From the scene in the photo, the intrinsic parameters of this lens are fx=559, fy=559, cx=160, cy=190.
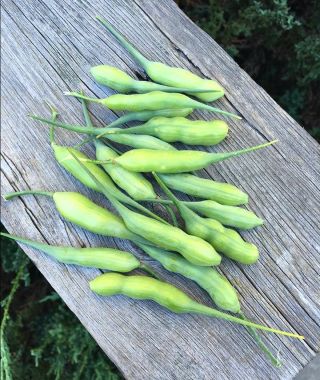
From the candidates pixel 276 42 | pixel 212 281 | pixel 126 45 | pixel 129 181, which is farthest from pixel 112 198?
pixel 276 42

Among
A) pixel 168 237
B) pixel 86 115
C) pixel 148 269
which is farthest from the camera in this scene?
pixel 86 115

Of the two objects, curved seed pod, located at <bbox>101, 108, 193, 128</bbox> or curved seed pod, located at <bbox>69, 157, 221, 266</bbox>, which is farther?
curved seed pod, located at <bbox>101, 108, 193, 128</bbox>

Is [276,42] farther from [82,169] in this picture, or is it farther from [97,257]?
[97,257]

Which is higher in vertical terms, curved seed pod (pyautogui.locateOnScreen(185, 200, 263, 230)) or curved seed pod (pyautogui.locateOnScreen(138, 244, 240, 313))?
curved seed pod (pyautogui.locateOnScreen(185, 200, 263, 230))

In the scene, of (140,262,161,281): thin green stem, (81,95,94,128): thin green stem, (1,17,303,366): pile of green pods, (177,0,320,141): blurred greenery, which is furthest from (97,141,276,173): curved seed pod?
(177,0,320,141): blurred greenery

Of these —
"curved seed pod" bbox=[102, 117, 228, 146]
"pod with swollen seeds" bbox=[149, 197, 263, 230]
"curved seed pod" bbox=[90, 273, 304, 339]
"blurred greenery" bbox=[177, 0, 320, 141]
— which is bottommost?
"curved seed pod" bbox=[90, 273, 304, 339]

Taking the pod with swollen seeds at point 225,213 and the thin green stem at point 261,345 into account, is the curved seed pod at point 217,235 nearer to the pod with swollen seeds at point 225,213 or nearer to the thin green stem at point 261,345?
the pod with swollen seeds at point 225,213

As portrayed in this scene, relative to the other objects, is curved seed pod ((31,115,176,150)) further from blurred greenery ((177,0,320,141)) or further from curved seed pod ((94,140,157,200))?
blurred greenery ((177,0,320,141))
